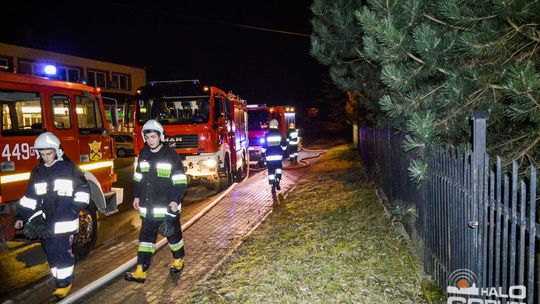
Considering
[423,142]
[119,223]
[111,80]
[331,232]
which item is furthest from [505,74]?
[111,80]

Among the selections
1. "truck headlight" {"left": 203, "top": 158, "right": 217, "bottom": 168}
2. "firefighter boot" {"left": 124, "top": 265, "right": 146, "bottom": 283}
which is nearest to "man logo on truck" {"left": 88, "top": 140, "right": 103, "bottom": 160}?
"firefighter boot" {"left": 124, "top": 265, "right": 146, "bottom": 283}

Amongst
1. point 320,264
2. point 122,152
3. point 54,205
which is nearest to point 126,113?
point 54,205

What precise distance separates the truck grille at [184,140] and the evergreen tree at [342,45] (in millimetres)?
5404

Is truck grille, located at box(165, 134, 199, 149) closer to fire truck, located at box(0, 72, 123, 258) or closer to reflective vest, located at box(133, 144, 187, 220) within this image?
fire truck, located at box(0, 72, 123, 258)

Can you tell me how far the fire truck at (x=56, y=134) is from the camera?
17.7 ft

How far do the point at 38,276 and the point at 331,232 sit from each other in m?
4.09

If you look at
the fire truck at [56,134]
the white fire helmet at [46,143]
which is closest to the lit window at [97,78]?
the fire truck at [56,134]

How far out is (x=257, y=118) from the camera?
19.4 metres

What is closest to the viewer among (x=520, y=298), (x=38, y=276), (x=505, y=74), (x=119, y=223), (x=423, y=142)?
(x=520, y=298)

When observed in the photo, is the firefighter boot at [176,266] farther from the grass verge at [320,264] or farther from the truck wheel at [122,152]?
the truck wheel at [122,152]

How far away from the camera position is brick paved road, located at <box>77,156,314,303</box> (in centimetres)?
473

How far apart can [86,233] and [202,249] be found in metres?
1.72

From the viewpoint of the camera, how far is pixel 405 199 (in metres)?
5.82

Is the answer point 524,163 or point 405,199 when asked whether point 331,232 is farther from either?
point 524,163
